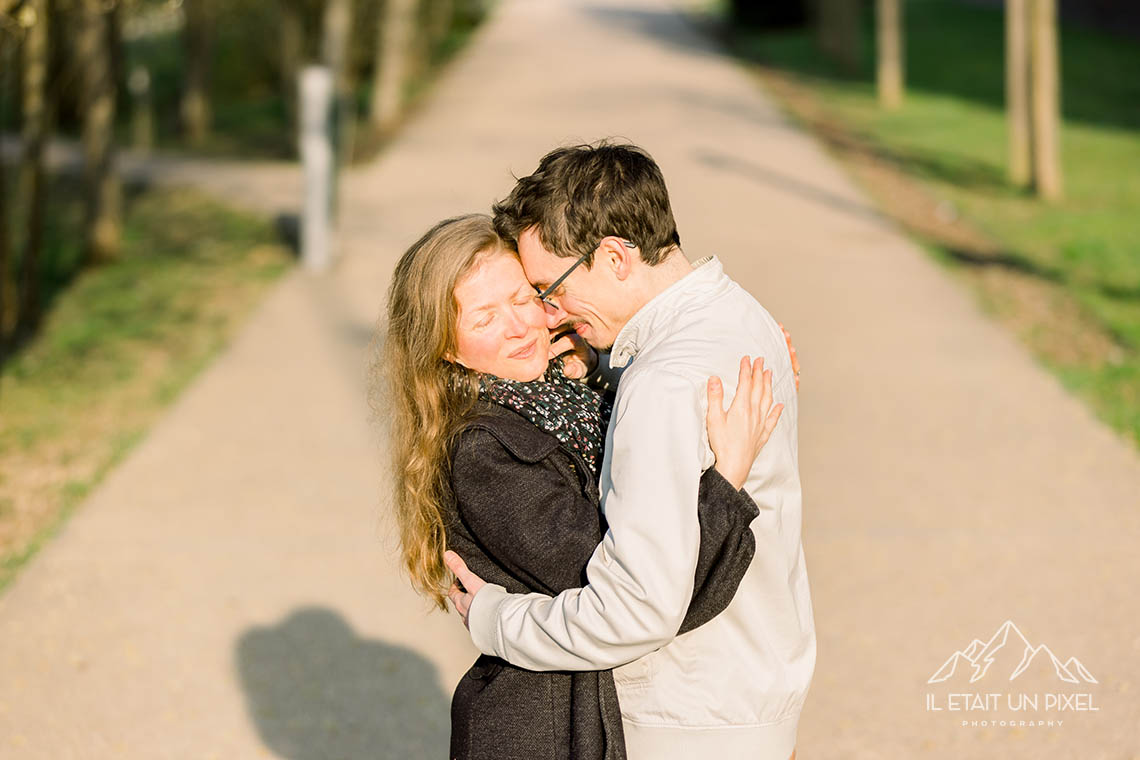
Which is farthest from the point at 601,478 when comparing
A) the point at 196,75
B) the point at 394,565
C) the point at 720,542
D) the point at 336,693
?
the point at 196,75

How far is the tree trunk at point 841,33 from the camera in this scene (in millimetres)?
24734

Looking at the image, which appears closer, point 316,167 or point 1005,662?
point 1005,662

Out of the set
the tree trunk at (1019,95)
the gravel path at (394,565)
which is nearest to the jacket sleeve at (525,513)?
the gravel path at (394,565)

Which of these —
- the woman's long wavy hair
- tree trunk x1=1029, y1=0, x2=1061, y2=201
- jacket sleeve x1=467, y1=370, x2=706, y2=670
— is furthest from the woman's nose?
tree trunk x1=1029, y1=0, x2=1061, y2=201

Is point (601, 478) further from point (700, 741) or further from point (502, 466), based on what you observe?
point (700, 741)

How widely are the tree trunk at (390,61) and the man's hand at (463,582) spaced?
16553mm

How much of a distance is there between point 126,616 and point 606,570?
374cm

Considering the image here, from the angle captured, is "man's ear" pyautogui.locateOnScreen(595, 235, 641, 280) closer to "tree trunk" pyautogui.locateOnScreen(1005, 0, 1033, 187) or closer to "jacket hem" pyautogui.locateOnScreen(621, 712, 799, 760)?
"jacket hem" pyautogui.locateOnScreen(621, 712, 799, 760)

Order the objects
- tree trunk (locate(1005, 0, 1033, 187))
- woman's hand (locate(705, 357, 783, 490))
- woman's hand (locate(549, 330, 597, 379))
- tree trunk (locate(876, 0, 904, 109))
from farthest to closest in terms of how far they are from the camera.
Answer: tree trunk (locate(876, 0, 904, 109))
tree trunk (locate(1005, 0, 1033, 187))
woman's hand (locate(549, 330, 597, 379))
woman's hand (locate(705, 357, 783, 490))

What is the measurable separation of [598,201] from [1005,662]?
130 inches

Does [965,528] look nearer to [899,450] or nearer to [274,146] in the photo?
[899,450]

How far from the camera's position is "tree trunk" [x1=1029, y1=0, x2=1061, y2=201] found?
43.9 ft

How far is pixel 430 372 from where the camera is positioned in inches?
99.7

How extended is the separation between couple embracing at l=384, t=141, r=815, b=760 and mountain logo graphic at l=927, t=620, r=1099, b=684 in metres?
2.50
